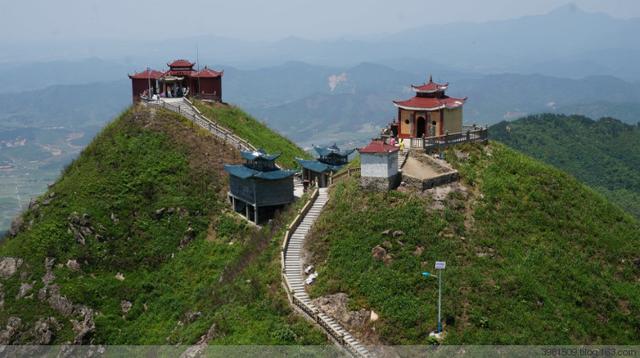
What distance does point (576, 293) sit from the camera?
1515 inches

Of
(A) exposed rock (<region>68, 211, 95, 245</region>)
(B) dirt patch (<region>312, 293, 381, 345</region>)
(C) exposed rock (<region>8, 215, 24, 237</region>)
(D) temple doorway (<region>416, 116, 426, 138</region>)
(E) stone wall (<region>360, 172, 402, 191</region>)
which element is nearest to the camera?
(B) dirt patch (<region>312, 293, 381, 345</region>)

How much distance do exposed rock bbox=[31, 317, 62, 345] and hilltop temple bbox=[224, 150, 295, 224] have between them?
14.7 metres


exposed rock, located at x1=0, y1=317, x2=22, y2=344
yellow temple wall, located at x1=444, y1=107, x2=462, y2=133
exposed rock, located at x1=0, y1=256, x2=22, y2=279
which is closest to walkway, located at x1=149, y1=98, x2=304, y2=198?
yellow temple wall, located at x1=444, y1=107, x2=462, y2=133

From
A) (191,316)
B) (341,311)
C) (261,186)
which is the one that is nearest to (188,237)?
(261,186)

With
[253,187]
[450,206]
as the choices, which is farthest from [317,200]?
[450,206]

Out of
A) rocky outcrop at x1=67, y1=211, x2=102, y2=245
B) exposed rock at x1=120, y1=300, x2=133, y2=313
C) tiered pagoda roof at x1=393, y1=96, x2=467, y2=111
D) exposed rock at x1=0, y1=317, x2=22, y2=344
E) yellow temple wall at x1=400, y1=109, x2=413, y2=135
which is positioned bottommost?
exposed rock at x1=0, y1=317, x2=22, y2=344

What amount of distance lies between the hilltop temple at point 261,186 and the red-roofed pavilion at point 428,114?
28.2 ft

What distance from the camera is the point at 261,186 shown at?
51750 millimetres

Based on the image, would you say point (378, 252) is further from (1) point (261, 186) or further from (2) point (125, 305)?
(2) point (125, 305)

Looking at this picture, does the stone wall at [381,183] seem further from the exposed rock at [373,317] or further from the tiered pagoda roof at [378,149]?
the exposed rock at [373,317]

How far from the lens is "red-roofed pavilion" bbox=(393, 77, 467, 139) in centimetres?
5050

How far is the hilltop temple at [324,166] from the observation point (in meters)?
53.2

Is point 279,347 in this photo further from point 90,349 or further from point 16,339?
point 16,339

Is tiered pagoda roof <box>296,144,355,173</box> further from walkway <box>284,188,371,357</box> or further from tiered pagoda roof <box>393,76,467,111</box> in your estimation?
tiered pagoda roof <box>393,76,467,111</box>
